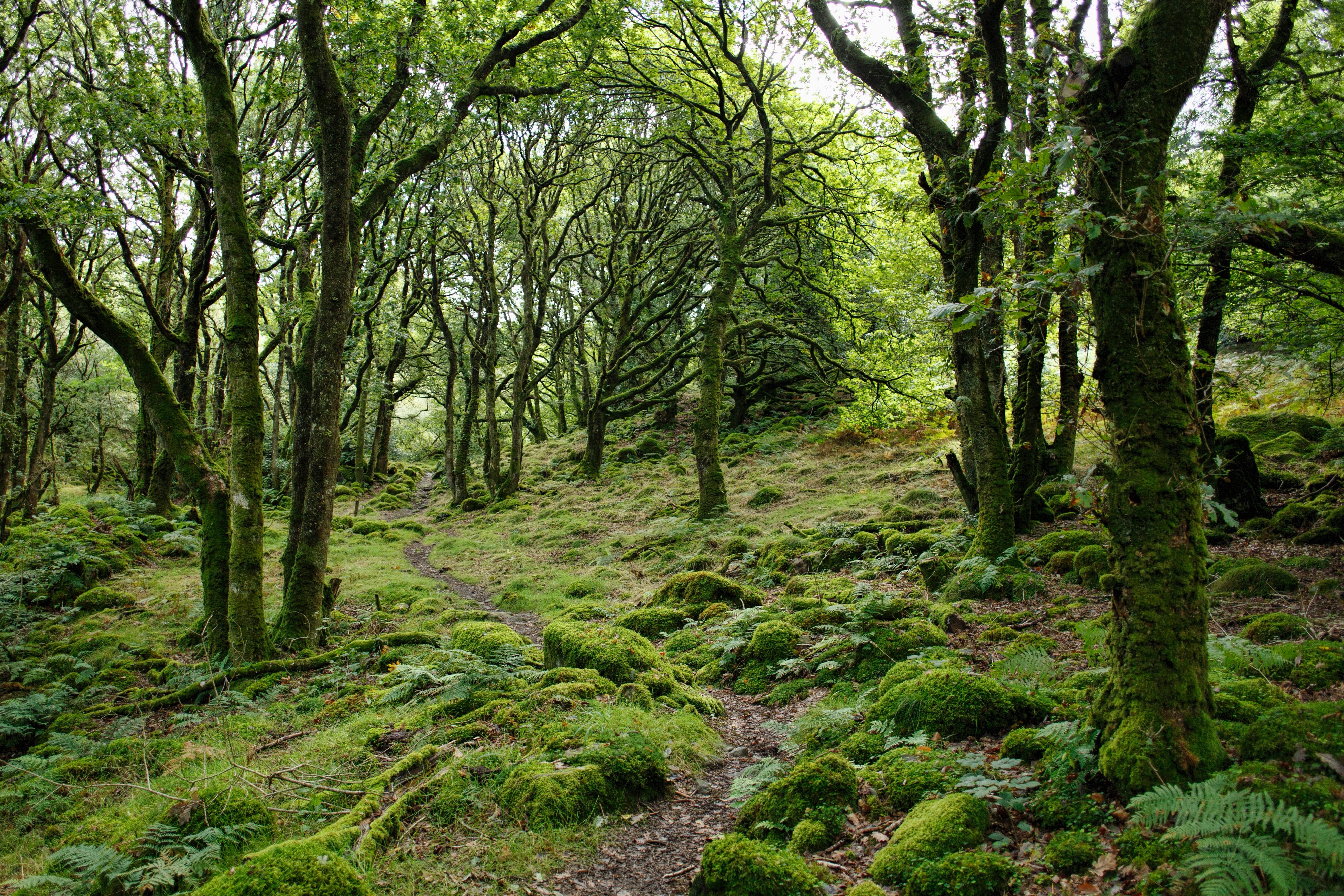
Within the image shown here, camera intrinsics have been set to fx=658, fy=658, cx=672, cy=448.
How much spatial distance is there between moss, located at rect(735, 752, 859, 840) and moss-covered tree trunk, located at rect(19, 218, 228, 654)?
6.84m

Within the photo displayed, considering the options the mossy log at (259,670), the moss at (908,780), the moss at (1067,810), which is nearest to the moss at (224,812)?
the mossy log at (259,670)

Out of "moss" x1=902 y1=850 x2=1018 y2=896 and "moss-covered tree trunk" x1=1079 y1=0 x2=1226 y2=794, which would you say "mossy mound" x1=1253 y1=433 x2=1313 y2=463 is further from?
"moss" x1=902 y1=850 x2=1018 y2=896

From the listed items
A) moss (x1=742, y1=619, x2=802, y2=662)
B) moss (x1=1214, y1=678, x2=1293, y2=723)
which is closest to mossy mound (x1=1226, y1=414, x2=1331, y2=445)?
moss (x1=742, y1=619, x2=802, y2=662)

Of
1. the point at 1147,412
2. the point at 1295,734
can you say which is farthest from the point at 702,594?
the point at 1295,734

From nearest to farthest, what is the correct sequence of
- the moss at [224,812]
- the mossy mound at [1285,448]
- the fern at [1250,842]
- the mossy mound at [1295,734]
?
the fern at [1250,842] < the mossy mound at [1295,734] < the moss at [224,812] < the mossy mound at [1285,448]

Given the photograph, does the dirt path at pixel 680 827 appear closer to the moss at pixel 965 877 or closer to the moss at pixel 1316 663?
the moss at pixel 965 877

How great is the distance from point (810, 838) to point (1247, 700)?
7.66ft

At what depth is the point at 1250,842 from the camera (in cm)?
216

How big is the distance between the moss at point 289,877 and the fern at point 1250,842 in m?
3.30

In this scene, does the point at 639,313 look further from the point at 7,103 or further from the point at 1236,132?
the point at 1236,132

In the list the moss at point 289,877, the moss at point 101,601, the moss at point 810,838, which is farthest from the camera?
the moss at point 101,601

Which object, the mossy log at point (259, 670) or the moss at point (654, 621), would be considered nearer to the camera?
the mossy log at point (259, 670)

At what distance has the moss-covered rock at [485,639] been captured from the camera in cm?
680

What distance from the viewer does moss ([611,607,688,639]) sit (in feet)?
26.1
